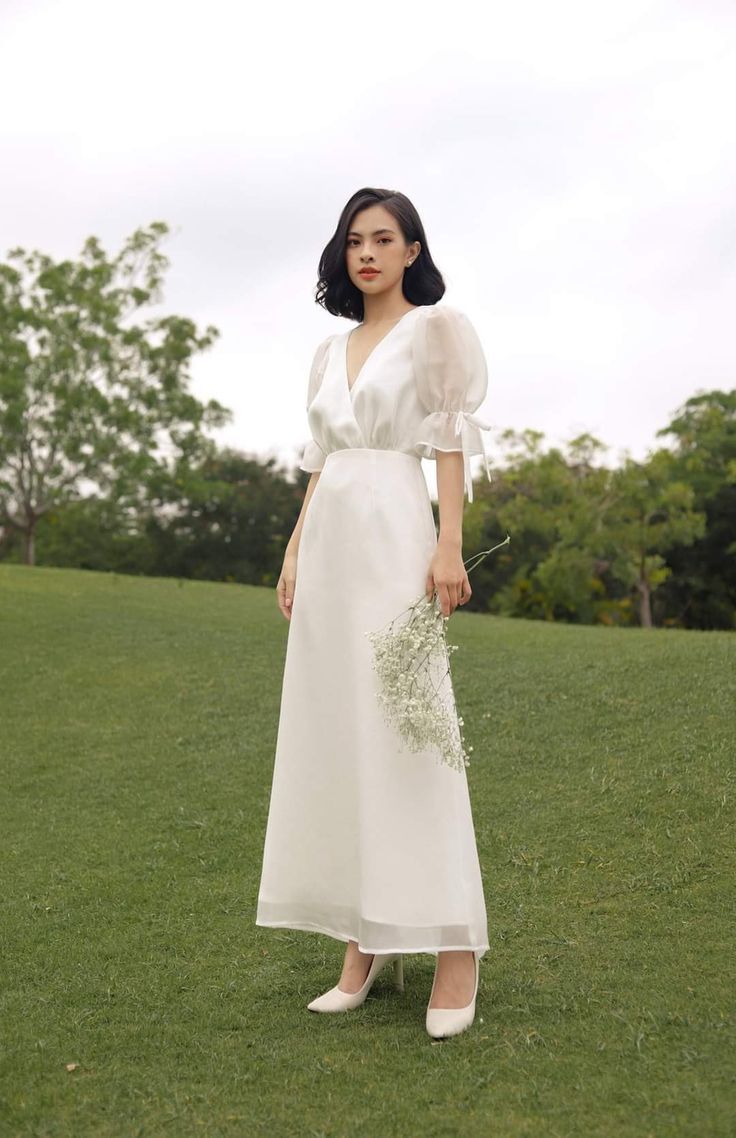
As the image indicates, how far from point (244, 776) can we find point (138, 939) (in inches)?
93.5

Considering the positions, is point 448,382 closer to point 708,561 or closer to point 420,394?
point 420,394

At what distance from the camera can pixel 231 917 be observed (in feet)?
14.2

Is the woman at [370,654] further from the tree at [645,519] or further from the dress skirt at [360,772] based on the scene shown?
the tree at [645,519]

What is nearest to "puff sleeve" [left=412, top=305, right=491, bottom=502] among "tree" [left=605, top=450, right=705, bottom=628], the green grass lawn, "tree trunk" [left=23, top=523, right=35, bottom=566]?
the green grass lawn

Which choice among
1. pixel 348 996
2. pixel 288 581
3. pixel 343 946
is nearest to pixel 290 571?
pixel 288 581

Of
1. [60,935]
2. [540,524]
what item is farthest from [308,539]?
[540,524]

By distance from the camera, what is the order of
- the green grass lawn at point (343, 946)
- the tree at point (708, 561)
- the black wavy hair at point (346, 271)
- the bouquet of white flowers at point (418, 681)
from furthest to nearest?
1. the tree at point (708, 561)
2. the black wavy hair at point (346, 271)
3. the bouquet of white flowers at point (418, 681)
4. the green grass lawn at point (343, 946)

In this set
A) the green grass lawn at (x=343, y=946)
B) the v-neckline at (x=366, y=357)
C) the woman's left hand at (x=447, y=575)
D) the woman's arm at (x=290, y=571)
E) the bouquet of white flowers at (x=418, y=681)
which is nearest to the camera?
the green grass lawn at (x=343, y=946)

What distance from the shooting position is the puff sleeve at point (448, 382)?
310 cm

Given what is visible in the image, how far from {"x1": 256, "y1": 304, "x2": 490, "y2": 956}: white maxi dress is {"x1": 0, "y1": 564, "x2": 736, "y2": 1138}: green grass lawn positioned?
33 cm

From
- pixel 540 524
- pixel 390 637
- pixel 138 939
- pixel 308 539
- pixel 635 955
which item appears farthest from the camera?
pixel 540 524

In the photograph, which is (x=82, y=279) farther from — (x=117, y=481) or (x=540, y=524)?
(x=540, y=524)

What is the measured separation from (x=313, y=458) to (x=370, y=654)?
0.71 metres

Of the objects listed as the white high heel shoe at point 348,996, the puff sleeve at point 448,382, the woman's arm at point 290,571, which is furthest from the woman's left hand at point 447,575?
the white high heel shoe at point 348,996
